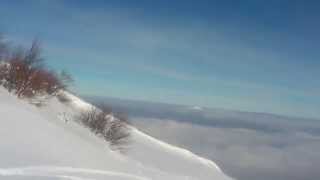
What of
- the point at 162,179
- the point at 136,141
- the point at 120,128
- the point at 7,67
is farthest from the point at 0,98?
the point at 136,141

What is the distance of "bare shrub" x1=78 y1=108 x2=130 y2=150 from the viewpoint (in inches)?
1602

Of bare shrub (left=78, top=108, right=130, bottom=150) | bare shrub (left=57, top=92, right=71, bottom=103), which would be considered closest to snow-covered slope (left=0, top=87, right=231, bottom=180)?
bare shrub (left=78, top=108, right=130, bottom=150)

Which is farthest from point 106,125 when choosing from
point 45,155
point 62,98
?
point 45,155

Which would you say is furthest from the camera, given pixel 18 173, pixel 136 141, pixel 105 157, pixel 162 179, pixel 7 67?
pixel 136 141

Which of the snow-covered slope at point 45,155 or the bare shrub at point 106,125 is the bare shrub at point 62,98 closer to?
the bare shrub at point 106,125

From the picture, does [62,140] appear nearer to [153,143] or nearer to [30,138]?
[30,138]

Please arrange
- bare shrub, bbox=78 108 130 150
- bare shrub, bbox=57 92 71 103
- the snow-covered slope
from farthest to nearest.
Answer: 1. bare shrub, bbox=57 92 71 103
2. bare shrub, bbox=78 108 130 150
3. the snow-covered slope

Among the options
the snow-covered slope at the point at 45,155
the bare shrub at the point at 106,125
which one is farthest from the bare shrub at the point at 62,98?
the snow-covered slope at the point at 45,155

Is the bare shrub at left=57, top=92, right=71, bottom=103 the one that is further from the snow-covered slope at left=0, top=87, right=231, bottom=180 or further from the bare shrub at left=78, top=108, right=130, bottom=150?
the snow-covered slope at left=0, top=87, right=231, bottom=180

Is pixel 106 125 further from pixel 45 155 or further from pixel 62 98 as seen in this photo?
pixel 45 155

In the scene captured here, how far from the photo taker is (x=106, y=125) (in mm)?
42469

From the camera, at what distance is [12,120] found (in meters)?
16.0

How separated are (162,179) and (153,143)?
108 ft

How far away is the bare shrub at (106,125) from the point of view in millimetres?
40688
